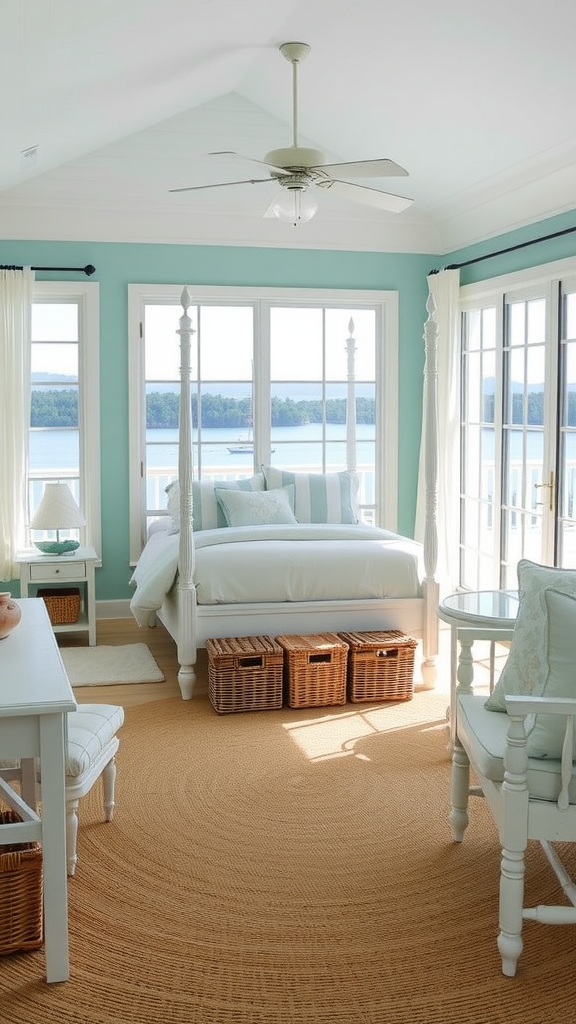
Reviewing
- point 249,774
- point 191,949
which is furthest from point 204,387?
point 191,949

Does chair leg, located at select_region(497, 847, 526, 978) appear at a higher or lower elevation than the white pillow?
lower

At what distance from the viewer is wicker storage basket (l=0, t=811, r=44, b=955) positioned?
253cm

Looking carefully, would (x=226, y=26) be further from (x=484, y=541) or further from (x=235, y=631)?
(x=484, y=541)

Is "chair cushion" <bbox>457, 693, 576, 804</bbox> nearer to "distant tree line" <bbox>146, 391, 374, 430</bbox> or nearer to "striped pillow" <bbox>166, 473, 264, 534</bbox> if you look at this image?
"striped pillow" <bbox>166, 473, 264, 534</bbox>

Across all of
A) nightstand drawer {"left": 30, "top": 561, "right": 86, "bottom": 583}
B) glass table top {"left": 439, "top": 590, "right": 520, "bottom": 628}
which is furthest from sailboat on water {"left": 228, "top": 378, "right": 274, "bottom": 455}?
glass table top {"left": 439, "top": 590, "right": 520, "bottom": 628}

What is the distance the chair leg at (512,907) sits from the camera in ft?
8.11

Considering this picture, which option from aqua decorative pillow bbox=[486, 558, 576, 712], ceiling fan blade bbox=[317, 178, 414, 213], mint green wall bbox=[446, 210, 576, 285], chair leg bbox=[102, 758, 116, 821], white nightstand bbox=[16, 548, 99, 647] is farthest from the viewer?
white nightstand bbox=[16, 548, 99, 647]

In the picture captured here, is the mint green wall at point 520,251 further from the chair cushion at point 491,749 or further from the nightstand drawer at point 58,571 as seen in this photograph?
the nightstand drawer at point 58,571

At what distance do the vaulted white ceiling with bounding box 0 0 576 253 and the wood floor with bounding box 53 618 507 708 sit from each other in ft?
8.33

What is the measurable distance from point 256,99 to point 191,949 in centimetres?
535

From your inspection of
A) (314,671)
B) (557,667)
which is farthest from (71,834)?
(314,671)

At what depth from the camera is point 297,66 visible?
5.44 m

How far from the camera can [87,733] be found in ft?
10.1

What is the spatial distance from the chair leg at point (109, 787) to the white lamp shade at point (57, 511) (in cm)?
280
